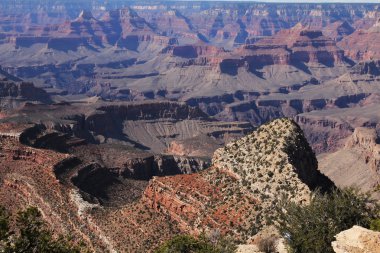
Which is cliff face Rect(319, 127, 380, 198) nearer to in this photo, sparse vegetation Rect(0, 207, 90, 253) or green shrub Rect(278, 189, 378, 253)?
green shrub Rect(278, 189, 378, 253)

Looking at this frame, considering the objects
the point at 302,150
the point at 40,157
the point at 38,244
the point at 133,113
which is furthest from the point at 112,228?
the point at 133,113

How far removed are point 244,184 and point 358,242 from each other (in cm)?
1983

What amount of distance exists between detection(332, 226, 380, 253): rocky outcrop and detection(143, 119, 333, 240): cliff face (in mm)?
13874

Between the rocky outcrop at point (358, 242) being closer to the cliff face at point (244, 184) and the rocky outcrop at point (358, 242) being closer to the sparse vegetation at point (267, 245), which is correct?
the sparse vegetation at point (267, 245)

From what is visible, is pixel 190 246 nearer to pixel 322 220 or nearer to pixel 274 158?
pixel 322 220

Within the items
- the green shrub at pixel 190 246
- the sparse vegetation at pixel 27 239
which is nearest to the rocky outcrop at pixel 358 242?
the green shrub at pixel 190 246

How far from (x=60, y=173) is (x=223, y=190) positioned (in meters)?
27.9

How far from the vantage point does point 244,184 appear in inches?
1832

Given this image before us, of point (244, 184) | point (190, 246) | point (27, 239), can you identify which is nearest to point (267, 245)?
point (190, 246)

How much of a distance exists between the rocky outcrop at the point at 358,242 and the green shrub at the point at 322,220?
4770 mm

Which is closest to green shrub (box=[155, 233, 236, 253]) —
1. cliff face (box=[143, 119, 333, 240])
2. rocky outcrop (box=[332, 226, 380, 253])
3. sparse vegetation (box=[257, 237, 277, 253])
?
sparse vegetation (box=[257, 237, 277, 253])

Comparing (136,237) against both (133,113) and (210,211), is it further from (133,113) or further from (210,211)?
(133,113)

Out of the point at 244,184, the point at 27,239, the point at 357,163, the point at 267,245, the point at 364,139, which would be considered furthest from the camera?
the point at 364,139

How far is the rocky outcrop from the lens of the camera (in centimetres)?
2666
